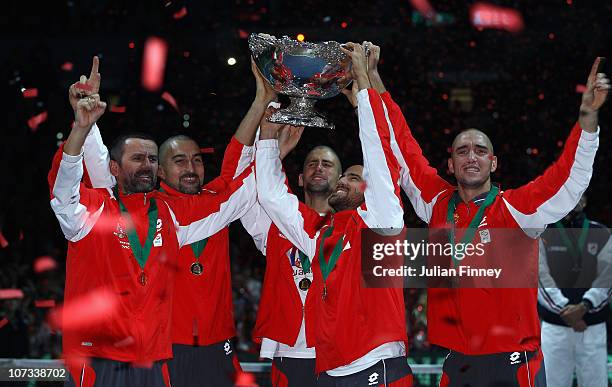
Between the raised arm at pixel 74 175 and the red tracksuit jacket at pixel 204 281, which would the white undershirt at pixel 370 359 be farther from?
the raised arm at pixel 74 175

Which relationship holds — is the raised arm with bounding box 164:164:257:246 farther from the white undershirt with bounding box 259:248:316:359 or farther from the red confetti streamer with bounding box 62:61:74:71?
the red confetti streamer with bounding box 62:61:74:71

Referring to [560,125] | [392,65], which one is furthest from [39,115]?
[560,125]

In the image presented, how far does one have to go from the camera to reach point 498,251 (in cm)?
382

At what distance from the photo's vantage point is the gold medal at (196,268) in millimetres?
4188

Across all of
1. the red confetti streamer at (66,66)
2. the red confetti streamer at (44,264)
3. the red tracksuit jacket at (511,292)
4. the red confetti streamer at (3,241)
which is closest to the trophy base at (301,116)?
the red tracksuit jacket at (511,292)

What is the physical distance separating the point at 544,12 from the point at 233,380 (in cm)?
912

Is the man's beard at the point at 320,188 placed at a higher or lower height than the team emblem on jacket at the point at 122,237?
higher

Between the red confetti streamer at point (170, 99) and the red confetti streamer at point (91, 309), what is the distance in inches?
264

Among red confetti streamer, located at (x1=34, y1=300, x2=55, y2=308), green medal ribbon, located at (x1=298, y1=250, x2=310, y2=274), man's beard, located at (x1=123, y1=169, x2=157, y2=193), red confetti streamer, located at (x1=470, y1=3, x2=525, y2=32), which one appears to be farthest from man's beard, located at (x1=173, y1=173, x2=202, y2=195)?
red confetti streamer, located at (x1=470, y1=3, x2=525, y2=32)

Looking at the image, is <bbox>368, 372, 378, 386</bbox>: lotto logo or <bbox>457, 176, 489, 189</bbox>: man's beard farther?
<bbox>457, 176, 489, 189</bbox>: man's beard

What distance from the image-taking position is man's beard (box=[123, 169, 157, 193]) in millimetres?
3949

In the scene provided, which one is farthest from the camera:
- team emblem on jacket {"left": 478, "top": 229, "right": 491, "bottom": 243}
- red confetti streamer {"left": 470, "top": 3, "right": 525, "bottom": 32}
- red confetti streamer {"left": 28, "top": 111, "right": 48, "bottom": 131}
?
red confetti streamer {"left": 470, "top": 3, "right": 525, "bottom": 32}

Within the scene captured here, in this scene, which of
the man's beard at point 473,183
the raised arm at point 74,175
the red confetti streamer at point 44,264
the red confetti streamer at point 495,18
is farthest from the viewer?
the red confetti streamer at point 495,18

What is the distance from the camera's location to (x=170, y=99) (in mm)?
10359
